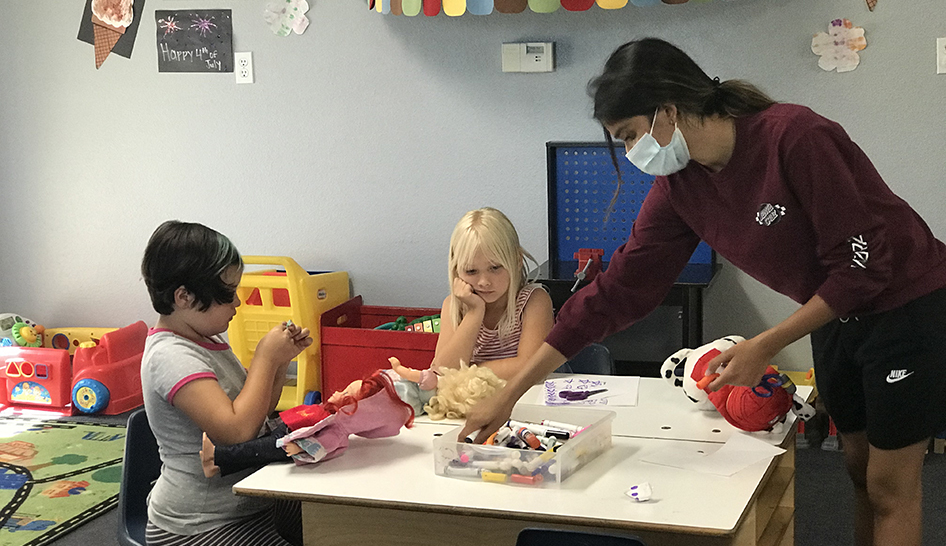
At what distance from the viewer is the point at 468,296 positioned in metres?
2.27

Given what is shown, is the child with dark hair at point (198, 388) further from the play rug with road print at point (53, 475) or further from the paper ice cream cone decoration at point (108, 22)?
the paper ice cream cone decoration at point (108, 22)

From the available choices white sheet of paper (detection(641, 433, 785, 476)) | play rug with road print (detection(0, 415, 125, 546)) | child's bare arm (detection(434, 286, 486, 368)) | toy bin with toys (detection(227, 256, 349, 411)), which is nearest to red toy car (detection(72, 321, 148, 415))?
play rug with road print (detection(0, 415, 125, 546))

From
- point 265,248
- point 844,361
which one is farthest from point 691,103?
point 265,248

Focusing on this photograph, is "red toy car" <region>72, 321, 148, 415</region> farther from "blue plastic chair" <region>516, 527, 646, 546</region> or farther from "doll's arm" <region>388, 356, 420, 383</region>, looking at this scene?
"blue plastic chair" <region>516, 527, 646, 546</region>

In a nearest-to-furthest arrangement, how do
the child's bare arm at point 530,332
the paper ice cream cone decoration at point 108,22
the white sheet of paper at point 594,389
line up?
Answer: 1. the white sheet of paper at point 594,389
2. the child's bare arm at point 530,332
3. the paper ice cream cone decoration at point 108,22

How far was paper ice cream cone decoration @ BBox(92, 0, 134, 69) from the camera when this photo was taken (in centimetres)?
383

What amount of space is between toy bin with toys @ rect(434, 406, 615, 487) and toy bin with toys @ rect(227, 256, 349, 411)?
6.13 feet

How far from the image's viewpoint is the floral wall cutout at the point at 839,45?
3.05m

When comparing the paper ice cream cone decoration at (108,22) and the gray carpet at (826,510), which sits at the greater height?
the paper ice cream cone decoration at (108,22)

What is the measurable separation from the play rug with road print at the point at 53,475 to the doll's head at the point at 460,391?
4.23 feet

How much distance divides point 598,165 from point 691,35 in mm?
542

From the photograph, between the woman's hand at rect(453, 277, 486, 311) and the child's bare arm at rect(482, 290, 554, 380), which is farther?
the woman's hand at rect(453, 277, 486, 311)

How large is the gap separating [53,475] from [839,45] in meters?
2.86

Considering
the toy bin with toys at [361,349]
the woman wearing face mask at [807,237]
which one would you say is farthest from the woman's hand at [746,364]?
the toy bin with toys at [361,349]
